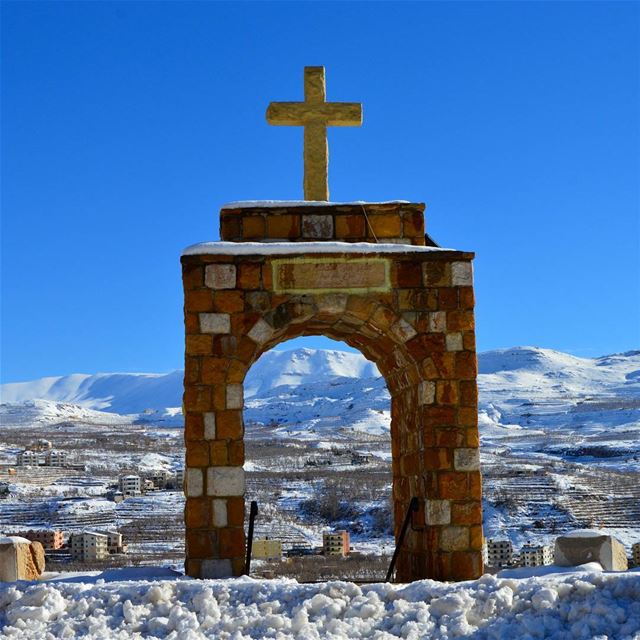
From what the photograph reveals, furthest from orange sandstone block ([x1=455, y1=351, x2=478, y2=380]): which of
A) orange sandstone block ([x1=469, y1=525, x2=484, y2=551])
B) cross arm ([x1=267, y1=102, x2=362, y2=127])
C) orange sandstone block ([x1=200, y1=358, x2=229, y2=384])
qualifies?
cross arm ([x1=267, y1=102, x2=362, y2=127])

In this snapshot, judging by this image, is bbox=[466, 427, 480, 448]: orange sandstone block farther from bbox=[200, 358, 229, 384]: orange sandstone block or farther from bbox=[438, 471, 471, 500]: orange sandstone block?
bbox=[200, 358, 229, 384]: orange sandstone block

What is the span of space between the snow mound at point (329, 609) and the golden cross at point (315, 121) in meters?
4.88

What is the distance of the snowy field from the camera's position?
8.05 m

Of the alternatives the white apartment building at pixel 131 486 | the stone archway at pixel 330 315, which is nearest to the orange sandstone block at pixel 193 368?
the stone archway at pixel 330 315

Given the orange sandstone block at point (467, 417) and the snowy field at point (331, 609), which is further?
the orange sandstone block at point (467, 417)

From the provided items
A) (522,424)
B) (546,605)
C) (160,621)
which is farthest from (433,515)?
(522,424)

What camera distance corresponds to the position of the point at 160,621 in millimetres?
8406

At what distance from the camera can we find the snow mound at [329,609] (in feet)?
26.4

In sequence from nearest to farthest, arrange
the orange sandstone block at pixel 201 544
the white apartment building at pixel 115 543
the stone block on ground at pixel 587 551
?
the stone block on ground at pixel 587 551 < the orange sandstone block at pixel 201 544 < the white apartment building at pixel 115 543

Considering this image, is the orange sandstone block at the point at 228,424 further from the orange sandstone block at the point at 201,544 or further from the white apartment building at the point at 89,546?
the white apartment building at the point at 89,546

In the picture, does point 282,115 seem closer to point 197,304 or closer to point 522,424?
point 197,304

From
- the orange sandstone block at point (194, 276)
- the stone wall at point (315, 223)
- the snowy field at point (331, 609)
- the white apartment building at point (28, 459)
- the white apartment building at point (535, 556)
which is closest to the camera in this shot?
the snowy field at point (331, 609)

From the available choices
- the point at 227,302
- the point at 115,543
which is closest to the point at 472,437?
the point at 227,302

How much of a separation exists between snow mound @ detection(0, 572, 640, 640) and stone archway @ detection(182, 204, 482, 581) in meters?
1.68
